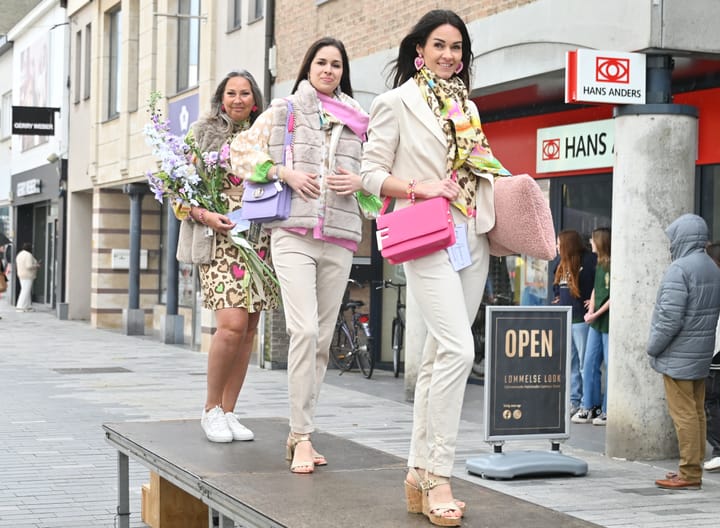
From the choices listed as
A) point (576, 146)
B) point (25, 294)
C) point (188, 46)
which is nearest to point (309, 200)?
point (576, 146)

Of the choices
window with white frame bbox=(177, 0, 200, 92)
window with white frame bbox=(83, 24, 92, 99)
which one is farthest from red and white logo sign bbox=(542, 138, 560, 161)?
window with white frame bbox=(83, 24, 92, 99)

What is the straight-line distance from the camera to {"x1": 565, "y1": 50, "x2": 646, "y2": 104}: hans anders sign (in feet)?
29.3

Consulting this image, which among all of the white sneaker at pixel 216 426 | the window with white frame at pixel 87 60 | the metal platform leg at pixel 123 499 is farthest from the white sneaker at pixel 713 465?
the window with white frame at pixel 87 60

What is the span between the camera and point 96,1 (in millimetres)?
26828

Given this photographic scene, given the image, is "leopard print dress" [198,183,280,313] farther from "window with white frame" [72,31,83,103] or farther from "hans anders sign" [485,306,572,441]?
"window with white frame" [72,31,83,103]

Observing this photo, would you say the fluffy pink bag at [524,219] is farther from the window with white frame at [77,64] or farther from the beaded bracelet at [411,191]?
the window with white frame at [77,64]

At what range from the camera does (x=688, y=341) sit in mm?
8117

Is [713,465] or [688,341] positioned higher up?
[688,341]

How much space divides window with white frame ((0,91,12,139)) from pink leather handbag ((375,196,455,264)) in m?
37.3

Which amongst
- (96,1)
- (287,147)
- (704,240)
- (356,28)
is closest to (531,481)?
(704,240)

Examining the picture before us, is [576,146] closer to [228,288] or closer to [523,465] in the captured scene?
[523,465]

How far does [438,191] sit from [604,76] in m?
4.84

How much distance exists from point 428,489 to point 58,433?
6.49 metres

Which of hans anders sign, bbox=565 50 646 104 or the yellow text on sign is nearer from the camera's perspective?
the yellow text on sign
